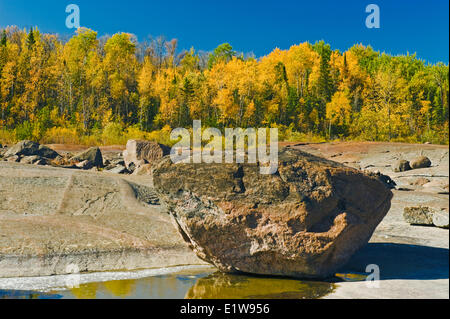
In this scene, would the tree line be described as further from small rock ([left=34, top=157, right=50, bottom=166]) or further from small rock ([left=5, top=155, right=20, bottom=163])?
small rock ([left=34, top=157, right=50, bottom=166])

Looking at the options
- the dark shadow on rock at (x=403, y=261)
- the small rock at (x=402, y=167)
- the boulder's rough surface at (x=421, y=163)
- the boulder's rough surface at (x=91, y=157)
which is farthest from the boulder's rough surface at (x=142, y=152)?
the dark shadow on rock at (x=403, y=261)

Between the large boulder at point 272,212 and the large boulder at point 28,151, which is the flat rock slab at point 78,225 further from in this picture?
the large boulder at point 28,151

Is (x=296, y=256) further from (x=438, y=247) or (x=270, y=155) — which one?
(x=438, y=247)

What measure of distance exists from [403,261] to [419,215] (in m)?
4.42

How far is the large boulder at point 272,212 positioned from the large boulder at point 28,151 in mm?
18222

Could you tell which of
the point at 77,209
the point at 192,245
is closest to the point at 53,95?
the point at 77,209

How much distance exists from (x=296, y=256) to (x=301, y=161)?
1596mm

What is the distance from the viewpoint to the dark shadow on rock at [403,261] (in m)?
7.38

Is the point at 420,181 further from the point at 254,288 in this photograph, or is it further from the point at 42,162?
the point at 42,162

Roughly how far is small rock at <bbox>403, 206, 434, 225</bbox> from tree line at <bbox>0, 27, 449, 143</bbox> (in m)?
32.2

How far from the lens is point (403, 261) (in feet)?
27.5

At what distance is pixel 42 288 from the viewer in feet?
22.6

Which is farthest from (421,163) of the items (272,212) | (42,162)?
(42,162)
